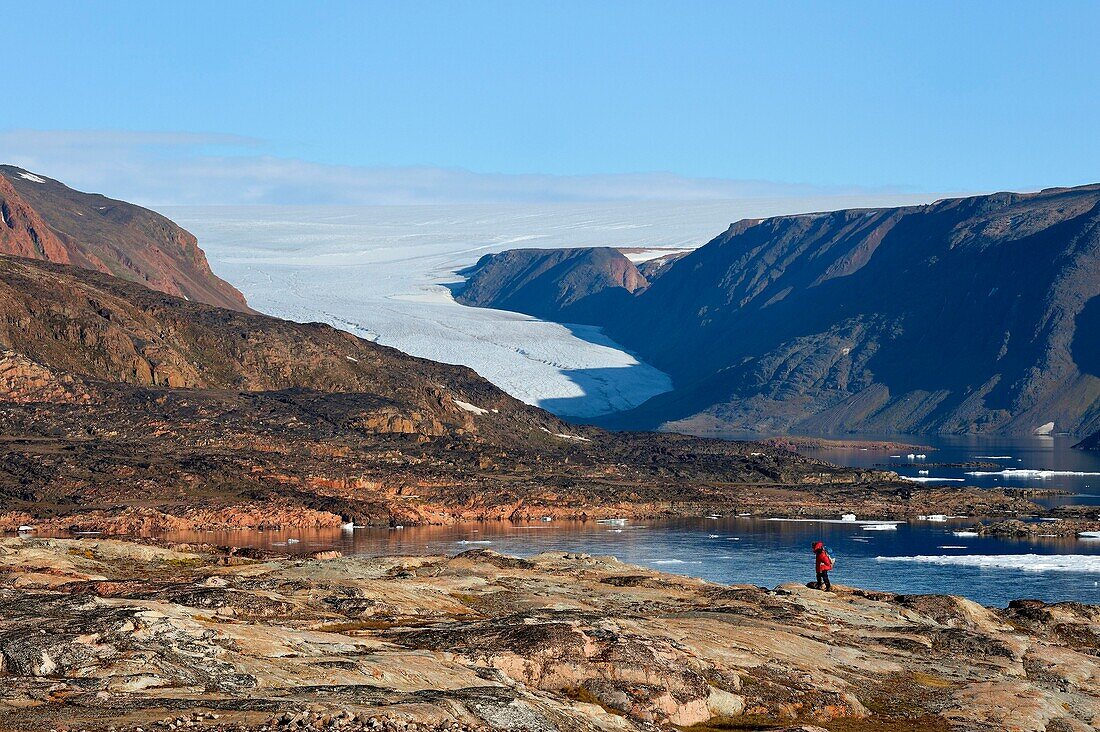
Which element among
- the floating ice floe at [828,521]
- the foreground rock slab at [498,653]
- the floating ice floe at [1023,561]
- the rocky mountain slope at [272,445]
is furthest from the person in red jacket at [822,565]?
the floating ice floe at [828,521]

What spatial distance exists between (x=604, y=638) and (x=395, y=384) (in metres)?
151

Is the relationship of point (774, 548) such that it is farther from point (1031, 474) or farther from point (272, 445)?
point (1031, 474)

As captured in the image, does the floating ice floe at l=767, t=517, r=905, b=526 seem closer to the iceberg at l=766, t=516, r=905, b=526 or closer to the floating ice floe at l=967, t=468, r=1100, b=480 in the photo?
the iceberg at l=766, t=516, r=905, b=526

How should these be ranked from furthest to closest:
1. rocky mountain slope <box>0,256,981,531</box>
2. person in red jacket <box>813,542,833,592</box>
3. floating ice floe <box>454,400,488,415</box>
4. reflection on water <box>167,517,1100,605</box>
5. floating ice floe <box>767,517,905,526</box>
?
floating ice floe <box>454,400,488,415</box> < floating ice floe <box>767,517,905,526</box> < rocky mountain slope <box>0,256,981,531</box> < reflection on water <box>167,517,1100,605</box> < person in red jacket <box>813,542,833,592</box>

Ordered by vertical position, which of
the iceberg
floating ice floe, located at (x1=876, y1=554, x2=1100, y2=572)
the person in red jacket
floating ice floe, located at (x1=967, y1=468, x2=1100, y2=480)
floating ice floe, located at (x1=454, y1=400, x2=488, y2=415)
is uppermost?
floating ice floe, located at (x1=454, y1=400, x2=488, y2=415)

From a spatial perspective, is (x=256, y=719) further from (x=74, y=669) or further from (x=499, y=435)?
(x=499, y=435)

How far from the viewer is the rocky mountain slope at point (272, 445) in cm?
12812

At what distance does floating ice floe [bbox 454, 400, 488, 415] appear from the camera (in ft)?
638

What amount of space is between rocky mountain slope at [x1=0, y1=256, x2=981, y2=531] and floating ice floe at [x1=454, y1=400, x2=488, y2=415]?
11.1 inches

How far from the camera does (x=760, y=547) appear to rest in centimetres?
11588

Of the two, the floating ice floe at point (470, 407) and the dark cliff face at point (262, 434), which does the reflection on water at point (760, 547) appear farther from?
the floating ice floe at point (470, 407)

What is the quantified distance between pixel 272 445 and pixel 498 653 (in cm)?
11560

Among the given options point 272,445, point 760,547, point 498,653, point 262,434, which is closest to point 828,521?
point 760,547

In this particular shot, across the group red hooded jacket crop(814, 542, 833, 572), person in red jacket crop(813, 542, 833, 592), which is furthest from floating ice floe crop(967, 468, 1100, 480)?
red hooded jacket crop(814, 542, 833, 572)
